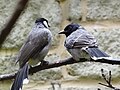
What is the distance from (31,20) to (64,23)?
0.48 ft

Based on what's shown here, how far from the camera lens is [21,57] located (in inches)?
46.7

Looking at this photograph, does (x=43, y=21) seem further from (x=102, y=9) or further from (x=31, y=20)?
(x=102, y=9)

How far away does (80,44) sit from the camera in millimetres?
1180

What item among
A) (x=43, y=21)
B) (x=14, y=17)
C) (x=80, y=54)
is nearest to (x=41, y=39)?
(x=43, y=21)

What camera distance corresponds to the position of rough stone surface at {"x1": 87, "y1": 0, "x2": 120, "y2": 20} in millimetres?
1520

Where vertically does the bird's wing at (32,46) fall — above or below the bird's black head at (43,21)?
below

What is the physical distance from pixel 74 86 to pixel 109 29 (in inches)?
10.8

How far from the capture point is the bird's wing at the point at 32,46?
1.19 m

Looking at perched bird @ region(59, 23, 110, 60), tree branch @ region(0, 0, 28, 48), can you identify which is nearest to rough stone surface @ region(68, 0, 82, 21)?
perched bird @ region(59, 23, 110, 60)

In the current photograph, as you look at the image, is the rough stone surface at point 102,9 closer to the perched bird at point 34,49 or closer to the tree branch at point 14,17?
the perched bird at point 34,49

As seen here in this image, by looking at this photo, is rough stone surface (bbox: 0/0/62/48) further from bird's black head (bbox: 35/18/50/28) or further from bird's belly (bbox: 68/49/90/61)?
bird's belly (bbox: 68/49/90/61)

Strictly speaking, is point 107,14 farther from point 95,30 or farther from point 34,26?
point 34,26

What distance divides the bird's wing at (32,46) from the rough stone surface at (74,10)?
0.60 feet

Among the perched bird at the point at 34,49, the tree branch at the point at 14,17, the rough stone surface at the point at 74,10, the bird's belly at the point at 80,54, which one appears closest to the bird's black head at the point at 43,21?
the perched bird at the point at 34,49
